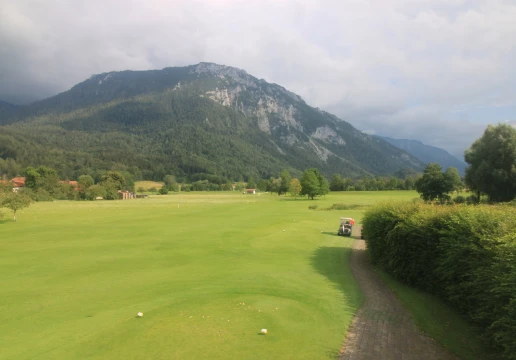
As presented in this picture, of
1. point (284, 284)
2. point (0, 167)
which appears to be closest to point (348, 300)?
point (284, 284)

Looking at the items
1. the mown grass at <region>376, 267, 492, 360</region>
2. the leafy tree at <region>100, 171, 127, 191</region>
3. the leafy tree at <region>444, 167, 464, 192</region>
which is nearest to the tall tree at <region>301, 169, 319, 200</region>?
the leafy tree at <region>444, 167, 464, 192</region>

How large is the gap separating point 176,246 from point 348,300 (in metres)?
17.7

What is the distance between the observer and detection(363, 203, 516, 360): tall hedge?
30.1 feet

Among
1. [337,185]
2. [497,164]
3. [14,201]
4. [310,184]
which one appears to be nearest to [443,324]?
[497,164]

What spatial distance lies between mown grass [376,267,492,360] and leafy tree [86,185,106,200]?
13168cm

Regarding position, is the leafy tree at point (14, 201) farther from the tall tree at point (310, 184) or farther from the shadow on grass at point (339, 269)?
the tall tree at point (310, 184)

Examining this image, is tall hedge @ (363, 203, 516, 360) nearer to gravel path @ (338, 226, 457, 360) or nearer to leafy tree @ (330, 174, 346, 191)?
gravel path @ (338, 226, 457, 360)

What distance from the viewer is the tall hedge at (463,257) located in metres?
9.17

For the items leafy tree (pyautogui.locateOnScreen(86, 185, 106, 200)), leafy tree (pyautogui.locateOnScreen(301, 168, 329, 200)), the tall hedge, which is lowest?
leafy tree (pyautogui.locateOnScreen(86, 185, 106, 200))

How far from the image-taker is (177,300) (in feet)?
47.9

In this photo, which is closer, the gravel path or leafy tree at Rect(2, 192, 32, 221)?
the gravel path

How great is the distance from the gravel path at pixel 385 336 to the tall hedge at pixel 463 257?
186 cm

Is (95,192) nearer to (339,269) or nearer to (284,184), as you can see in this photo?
(284,184)

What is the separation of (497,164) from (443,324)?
4178 centimetres
